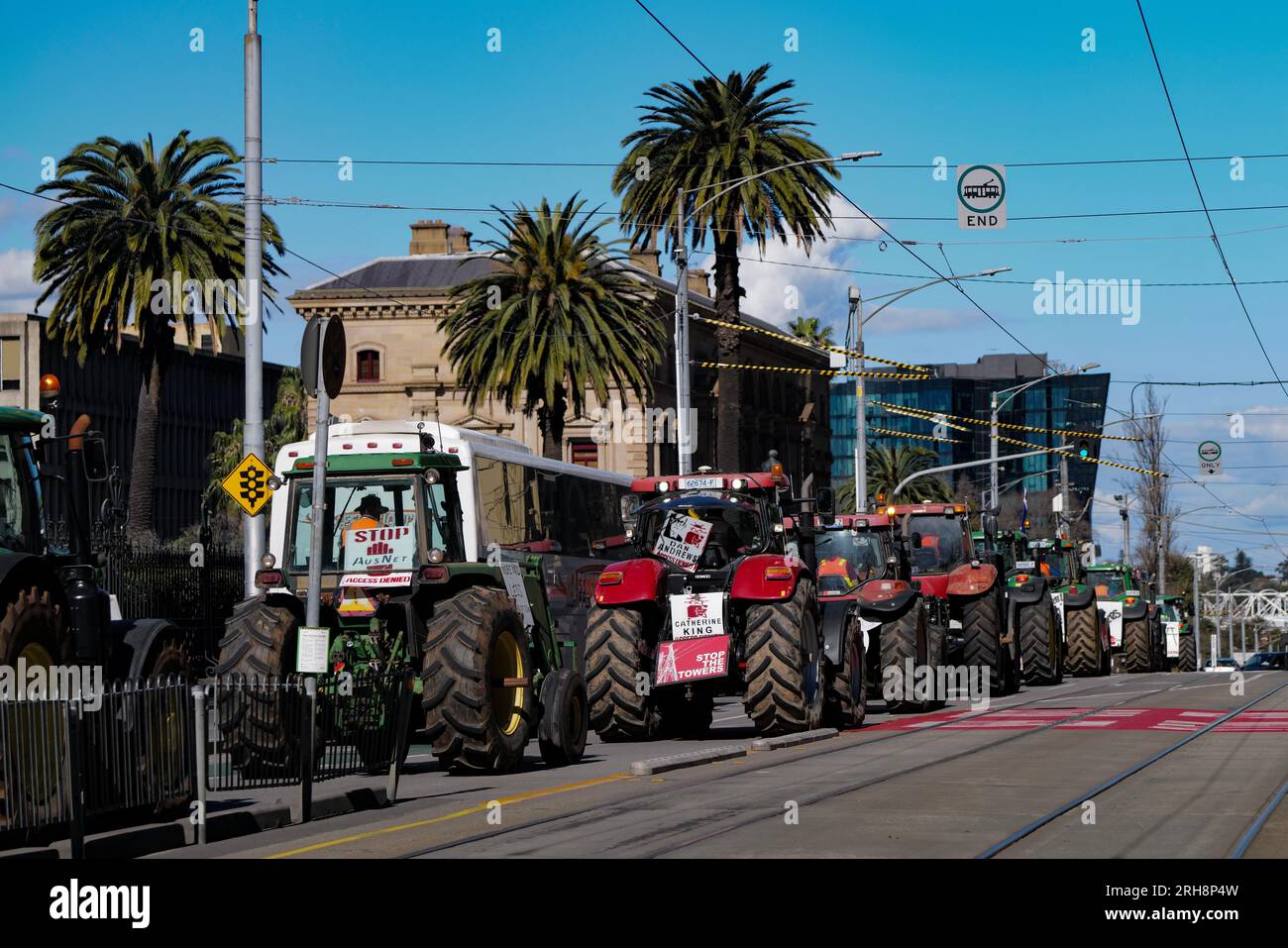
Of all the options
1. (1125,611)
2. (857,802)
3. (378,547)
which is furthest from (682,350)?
(857,802)

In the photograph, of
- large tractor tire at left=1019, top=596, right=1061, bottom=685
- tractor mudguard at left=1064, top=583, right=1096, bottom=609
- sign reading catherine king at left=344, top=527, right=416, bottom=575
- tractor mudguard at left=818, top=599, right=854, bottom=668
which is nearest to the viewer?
sign reading catherine king at left=344, top=527, right=416, bottom=575

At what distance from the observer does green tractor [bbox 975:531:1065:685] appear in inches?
1340

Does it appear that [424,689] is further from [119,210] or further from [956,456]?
[956,456]

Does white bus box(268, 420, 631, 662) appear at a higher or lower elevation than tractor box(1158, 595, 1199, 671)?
higher

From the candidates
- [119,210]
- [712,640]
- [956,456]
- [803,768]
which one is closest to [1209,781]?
[803,768]

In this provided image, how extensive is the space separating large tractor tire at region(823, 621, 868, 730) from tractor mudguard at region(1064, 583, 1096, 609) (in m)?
18.6

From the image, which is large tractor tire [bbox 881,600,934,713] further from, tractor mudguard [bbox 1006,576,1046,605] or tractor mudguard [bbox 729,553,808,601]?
tractor mudguard [bbox 1006,576,1046,605]

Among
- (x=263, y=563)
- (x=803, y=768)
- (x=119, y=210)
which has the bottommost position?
(x=803, y=768)

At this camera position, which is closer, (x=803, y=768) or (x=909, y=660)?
(x=803, y=768)

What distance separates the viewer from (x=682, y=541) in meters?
20.0

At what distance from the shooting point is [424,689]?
15320 millimetres

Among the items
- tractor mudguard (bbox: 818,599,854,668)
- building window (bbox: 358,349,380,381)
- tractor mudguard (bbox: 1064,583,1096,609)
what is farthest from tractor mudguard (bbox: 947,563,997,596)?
building window (bbox: 358,349,380,381)

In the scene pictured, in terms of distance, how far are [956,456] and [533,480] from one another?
15141cm

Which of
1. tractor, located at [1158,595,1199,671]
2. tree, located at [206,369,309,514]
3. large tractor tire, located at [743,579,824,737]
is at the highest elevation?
tree, located at [206,369,309,514]
